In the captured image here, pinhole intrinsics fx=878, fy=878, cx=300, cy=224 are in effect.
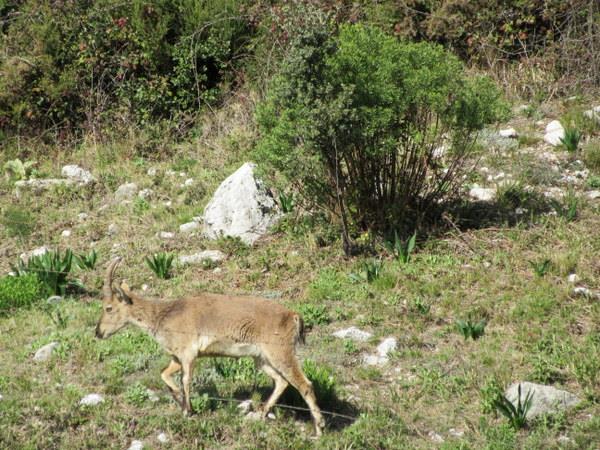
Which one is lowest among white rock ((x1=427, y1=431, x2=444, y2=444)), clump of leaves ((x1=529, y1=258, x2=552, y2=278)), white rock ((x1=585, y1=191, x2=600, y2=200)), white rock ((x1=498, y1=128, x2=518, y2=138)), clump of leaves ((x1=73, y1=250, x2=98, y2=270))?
clump of leaves ((x1=73, y1=250, x2=98, y2=270))

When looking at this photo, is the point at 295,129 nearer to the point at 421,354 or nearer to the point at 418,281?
the point at 418,281

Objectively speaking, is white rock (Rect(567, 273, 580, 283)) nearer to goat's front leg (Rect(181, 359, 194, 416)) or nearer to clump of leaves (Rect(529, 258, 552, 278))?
clump of leaves (Rect(529, 258, 552, 278))

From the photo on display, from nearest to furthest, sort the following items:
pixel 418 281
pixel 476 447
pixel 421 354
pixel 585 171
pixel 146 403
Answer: pixel 476 447 < pixel 146 403 < pixel 421 354 < pixel 418 281 < pixel 585 171

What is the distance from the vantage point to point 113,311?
760 centimetres

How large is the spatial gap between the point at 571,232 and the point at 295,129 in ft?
11.5

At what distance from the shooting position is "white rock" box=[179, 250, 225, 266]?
431 inches

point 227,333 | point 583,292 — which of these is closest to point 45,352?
point 227,333

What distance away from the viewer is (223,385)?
25.4 feet

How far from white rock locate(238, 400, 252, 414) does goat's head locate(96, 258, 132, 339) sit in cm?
122

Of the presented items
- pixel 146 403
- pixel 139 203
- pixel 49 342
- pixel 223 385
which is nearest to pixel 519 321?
pixel 223 385

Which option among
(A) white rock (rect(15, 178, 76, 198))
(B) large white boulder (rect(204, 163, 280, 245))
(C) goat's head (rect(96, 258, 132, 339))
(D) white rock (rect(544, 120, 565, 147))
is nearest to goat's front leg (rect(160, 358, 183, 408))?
(C) goat's head (rect(96, 258, 132, 339))

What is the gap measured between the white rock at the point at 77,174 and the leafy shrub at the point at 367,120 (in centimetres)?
408

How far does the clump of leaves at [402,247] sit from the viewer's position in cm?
1020

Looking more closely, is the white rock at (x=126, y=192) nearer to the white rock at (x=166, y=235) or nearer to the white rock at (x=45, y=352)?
the white rock at (x=166, y=235)
